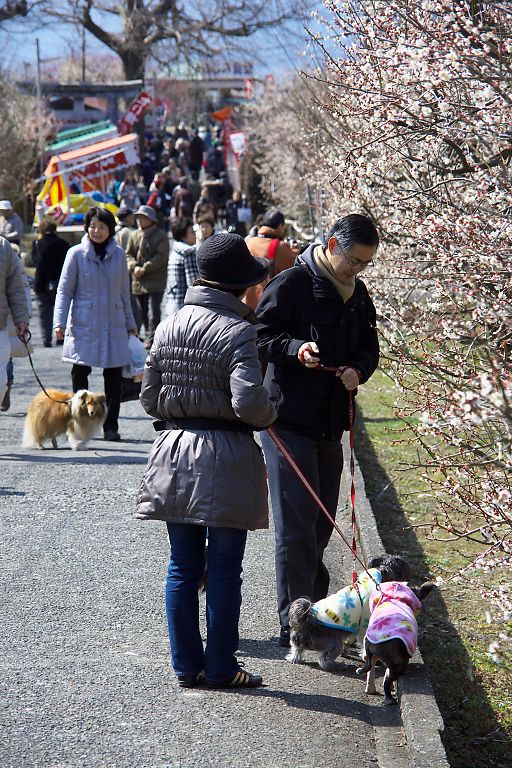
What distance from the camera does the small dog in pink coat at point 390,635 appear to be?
4.55 metres

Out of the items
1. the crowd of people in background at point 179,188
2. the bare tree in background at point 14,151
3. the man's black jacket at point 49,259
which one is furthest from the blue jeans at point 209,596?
the bare tree in background at point 14,151

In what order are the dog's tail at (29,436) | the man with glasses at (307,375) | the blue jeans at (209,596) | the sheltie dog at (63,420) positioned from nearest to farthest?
1. the blue jeans at (209,596)
2. the man with glasses at (307,375)
3. the sheltie dog at (63,420)
4. the dog's tail at (29,436)

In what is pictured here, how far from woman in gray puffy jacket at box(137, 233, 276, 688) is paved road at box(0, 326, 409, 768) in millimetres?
260

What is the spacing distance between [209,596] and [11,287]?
4.74 m

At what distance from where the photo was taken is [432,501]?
822 centimetres

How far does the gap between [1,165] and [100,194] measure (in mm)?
4445

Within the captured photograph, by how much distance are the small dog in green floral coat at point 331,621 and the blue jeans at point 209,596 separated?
0.32m

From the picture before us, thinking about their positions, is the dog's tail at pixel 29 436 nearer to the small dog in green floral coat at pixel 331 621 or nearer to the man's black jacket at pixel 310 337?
the man's black jacket at pixel 310 337

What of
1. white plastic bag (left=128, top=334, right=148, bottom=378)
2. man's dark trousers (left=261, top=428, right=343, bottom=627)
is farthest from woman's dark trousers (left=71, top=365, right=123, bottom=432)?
man's dark trousers (left=261, top=428, right=343, bottom=627)

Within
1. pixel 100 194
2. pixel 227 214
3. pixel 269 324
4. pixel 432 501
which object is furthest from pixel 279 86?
pixel 269 324

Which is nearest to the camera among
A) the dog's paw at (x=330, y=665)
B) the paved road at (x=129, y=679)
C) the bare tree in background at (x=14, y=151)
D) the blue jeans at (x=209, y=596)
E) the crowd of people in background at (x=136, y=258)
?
the paved road at (x=129, y=679)

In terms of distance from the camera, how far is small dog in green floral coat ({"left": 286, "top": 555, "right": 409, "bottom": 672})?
483cm

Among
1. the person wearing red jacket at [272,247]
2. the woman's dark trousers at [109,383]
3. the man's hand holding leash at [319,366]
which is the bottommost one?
the woman's dark trousers at [109,383]

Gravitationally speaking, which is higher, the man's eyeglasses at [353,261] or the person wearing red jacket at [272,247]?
the person wearing red jacket at [272,247]
